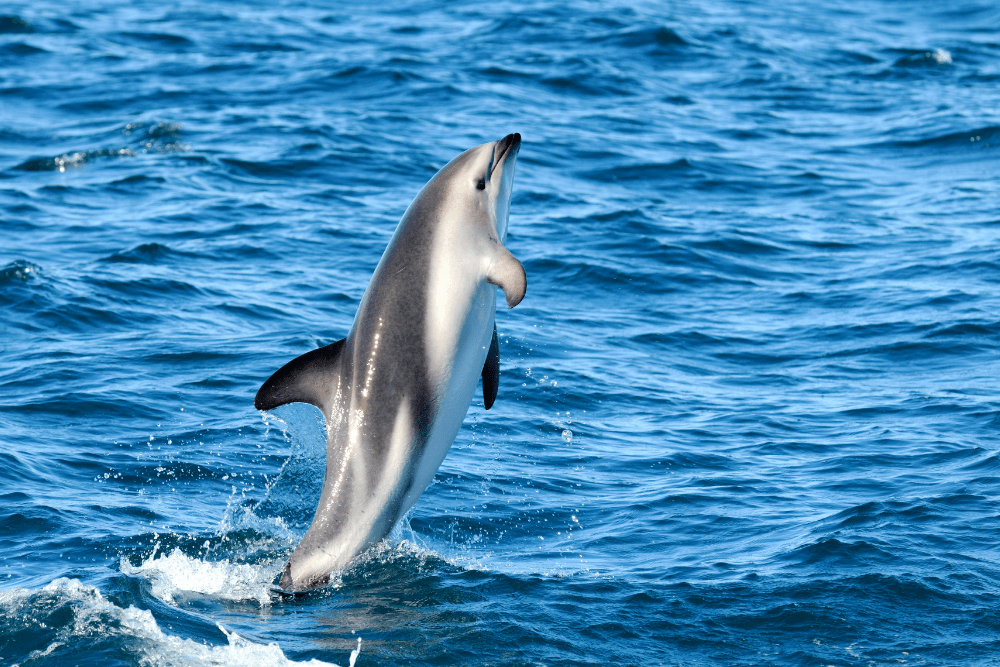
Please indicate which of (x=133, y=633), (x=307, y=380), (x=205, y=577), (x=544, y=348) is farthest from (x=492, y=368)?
(x=544, y=348)

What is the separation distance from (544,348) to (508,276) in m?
6.69

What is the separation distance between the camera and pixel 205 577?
28.1 ft

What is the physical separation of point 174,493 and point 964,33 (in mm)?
28282

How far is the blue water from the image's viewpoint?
8281 millimetres

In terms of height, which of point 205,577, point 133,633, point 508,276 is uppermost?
point 508,276

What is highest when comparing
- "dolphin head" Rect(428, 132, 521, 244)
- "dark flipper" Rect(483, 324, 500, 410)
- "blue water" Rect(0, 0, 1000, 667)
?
"dolphin head" Rect(428, 132, 521, 244)

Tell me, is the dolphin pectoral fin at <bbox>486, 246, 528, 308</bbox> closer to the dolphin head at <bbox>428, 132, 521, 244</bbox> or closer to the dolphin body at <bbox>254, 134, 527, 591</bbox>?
the dolphin body at <bbox>254, 134, 527, 591</bbox>

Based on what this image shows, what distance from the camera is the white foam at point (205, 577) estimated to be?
8312mm

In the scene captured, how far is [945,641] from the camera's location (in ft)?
26.2

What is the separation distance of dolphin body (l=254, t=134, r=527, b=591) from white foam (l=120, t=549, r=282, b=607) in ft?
1.54

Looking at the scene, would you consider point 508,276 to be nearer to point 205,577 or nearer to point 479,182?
point 479,182

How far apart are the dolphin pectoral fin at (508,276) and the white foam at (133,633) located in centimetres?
220

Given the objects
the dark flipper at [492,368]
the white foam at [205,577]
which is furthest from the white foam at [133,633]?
the dark flipper at [492,368]

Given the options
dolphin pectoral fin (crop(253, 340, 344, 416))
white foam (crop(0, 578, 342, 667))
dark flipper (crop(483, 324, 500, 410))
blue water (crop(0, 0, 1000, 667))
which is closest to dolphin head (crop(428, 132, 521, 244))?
dark flipper (crop(483, 324, 500, 410))
